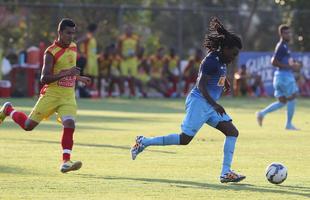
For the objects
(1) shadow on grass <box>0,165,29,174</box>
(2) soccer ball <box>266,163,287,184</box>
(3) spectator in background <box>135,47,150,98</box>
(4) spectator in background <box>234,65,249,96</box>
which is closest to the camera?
(2) soccer ball <box>266,163,287,184</box>

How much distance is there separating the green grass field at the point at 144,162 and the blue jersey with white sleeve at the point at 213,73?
1115mm

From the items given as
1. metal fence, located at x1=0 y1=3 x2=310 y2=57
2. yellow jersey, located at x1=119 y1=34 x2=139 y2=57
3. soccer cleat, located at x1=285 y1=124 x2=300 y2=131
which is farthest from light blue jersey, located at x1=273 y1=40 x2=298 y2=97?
metal fence, located at x1=0 y1=3 x2=310 y2=57

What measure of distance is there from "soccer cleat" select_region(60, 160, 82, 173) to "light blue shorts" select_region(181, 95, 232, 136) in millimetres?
1449

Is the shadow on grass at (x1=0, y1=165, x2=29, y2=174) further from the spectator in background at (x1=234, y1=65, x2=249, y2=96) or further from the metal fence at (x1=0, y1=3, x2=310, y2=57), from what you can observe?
the spectator in background at (x1=234, y1=65, x2=249, y2=96)

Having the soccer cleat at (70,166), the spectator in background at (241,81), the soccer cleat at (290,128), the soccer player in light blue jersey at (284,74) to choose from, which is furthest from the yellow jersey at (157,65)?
the soccer cleat at (70,166)

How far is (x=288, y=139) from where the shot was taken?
19.0 m

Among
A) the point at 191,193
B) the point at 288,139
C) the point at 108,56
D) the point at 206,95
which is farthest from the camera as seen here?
the point at 108,56

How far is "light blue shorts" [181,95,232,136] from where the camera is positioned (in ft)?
40.9

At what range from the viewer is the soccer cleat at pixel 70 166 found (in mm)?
12652

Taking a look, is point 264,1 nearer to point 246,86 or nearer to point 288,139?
point 246,86

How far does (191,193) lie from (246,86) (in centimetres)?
2830

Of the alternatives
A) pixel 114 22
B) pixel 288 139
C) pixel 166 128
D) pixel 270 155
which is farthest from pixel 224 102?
pixel 270 155

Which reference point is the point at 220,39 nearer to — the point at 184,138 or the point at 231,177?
the point at 184,138

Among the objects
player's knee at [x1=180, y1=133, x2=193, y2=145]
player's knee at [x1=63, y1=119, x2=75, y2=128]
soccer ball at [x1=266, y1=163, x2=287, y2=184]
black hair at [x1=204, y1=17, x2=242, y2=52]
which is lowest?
soccer ball at [x1=266, y1=163, x2=287, y2=184]
